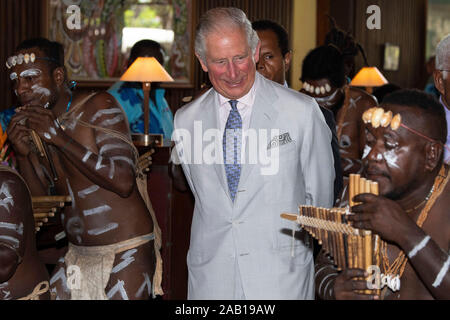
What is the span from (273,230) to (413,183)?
Answer: 67cm

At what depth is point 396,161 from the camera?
2.00 m

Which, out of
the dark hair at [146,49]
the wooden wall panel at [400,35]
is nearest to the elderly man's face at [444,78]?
the dark hair at [146,49]

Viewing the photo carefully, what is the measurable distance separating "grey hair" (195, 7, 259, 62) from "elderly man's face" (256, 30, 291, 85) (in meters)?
0.68

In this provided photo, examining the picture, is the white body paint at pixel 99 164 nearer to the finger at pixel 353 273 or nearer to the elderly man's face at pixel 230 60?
the elderly man's face at pixel 230 60

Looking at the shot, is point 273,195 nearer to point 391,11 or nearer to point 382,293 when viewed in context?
point 382,293

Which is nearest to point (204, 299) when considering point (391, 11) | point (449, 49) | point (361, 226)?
point (361, 226)

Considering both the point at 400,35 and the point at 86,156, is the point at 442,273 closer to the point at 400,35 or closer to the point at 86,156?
the point at 86,156

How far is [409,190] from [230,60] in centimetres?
86

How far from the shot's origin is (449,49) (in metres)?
3.10

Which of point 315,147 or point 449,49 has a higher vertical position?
point 449,49

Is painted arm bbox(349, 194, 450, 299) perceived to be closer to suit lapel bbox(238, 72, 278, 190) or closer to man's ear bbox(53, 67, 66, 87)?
suit lapel bbox(238, 72, 278, 190)

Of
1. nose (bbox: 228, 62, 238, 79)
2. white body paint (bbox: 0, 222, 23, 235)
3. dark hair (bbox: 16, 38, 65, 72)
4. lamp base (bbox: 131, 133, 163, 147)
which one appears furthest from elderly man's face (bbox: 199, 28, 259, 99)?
lamp base (bbox: 131, 133, 163, 147)

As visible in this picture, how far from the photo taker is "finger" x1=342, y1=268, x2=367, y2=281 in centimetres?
194

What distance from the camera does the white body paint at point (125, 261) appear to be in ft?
10.8
